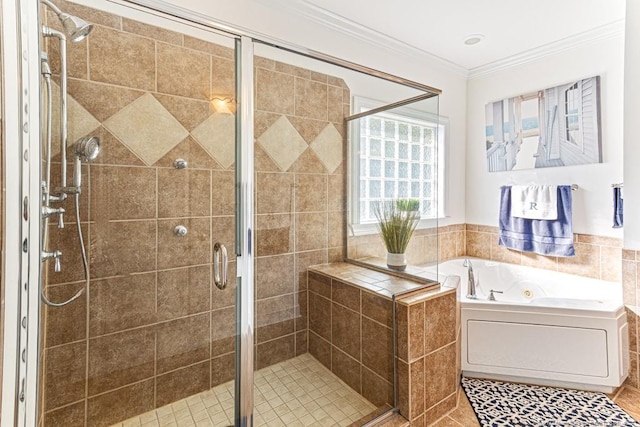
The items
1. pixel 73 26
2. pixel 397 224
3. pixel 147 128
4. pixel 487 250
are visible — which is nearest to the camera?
pixel 73 26

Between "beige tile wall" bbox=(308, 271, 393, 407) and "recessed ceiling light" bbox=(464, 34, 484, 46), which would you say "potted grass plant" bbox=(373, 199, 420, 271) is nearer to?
"beige tile wall" bbox=(308, 271, 393, 407)

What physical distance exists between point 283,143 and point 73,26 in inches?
42.4

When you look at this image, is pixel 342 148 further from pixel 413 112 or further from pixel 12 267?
pixel 12 267

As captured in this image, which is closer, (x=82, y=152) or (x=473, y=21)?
(x=82, y=152)

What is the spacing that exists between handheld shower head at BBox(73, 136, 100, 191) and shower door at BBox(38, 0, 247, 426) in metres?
0.01

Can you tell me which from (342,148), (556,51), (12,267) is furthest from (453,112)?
(12,267)

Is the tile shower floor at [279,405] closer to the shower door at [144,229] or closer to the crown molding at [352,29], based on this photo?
the shower door at [144,229]

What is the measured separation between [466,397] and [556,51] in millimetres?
2860

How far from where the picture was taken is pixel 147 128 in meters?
1.60

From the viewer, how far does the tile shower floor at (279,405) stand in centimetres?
160

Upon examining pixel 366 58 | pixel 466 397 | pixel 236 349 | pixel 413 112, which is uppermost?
pixel 366 58

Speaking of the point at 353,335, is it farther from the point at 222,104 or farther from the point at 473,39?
the point at 473,39

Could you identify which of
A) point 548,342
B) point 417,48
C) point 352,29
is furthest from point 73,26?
point 548,342

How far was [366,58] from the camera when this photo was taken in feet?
8.38
